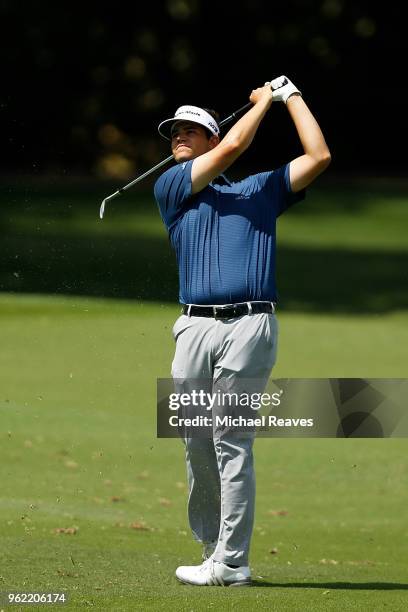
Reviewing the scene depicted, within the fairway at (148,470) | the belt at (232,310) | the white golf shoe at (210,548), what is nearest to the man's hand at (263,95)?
the belt at (232,310)

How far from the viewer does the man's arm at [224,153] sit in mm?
5762

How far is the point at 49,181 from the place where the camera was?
115ft

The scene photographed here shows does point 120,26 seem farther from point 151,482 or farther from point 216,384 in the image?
point 216,384

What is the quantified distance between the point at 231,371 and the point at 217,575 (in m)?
0.87

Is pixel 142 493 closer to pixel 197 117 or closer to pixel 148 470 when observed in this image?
pixel 148 470

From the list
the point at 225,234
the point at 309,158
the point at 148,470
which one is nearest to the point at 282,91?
the point at 309,158

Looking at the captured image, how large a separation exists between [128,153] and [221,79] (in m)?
3.70

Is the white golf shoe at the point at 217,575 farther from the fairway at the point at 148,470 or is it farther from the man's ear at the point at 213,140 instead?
the man's ear at the point at 213,140

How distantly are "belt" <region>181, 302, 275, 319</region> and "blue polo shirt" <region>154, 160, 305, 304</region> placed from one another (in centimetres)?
2

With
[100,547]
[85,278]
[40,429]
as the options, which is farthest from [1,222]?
[100,547]

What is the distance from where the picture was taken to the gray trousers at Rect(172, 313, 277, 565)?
19.0 ft

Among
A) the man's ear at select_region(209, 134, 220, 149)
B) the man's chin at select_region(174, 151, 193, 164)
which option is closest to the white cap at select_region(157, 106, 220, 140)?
the man's ear at select_region(209, 134, 220, 149)

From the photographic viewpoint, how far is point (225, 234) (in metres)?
5.83

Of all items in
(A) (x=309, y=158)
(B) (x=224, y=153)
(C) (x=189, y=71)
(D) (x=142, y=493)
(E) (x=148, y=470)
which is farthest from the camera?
(C) (x=189, y=71)
